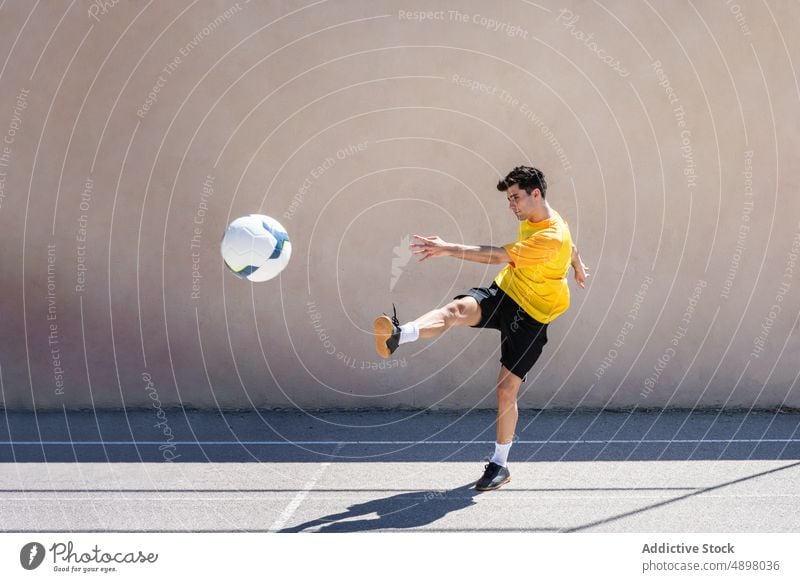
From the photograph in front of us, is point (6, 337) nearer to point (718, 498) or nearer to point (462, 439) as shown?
point (462, 439)

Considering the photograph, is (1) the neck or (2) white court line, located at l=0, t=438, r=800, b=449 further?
(2) white court line, located at l=0, t=438, r=800, b=449

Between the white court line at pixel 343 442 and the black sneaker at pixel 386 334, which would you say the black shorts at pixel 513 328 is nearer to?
the black sneaker at pixel 386 334

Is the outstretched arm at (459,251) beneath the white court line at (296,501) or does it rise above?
above

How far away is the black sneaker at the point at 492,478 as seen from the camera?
563 cm

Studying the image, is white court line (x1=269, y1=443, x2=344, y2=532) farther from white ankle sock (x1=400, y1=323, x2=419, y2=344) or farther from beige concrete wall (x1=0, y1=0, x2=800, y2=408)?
beige concrete wall (x1=0, y1=0, x2=800, y2=408)

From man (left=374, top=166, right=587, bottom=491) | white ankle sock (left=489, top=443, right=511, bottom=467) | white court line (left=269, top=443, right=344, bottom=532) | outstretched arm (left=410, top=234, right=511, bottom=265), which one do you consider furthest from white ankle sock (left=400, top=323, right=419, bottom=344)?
white court line (left=269, top=443, right=344, bottom=532)

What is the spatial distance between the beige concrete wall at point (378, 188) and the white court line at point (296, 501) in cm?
193

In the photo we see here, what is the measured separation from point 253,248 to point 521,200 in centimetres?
176

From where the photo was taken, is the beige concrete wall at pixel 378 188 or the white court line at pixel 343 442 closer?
the white court line at pixel 343 442

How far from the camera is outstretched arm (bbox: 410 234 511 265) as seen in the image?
524 centimetres

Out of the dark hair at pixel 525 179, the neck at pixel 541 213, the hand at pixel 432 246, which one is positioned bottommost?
the hand at pixel 432 246

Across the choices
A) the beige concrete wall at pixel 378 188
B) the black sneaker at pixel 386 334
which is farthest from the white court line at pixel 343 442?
the black sneaker at pixel 386 334

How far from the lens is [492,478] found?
5.66 metres

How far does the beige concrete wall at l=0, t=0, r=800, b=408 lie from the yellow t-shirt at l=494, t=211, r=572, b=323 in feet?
6.94
